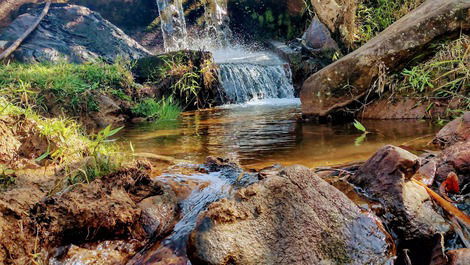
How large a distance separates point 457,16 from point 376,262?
14.0 feet

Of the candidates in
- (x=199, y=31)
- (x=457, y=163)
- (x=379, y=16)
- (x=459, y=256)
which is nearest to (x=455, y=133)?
(x=457, y=163)

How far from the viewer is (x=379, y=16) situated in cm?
705

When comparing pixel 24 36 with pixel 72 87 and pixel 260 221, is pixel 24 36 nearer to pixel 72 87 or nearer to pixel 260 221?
pixel 72 87

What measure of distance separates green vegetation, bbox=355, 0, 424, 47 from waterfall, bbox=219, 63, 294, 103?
2.90 m

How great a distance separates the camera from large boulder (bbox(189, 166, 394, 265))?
1572 mm

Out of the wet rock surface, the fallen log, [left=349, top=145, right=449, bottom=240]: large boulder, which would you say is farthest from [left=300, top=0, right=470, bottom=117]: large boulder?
the wet rock surface

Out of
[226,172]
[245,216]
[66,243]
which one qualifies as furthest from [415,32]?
[66,243]

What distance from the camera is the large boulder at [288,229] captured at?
1.57m

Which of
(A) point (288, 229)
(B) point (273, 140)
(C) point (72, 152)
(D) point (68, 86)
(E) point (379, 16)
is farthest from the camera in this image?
(E) point (379, 16)

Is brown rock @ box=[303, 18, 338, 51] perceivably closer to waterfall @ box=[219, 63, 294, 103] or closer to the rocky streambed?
→ waterfall @ box=[219, 63, 294, 103]

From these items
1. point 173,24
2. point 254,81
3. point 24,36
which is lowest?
point 254,81

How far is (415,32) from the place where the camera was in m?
4.80

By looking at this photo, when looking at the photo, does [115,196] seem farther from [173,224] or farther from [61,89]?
[61,89]

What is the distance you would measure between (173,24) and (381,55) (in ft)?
36.5
